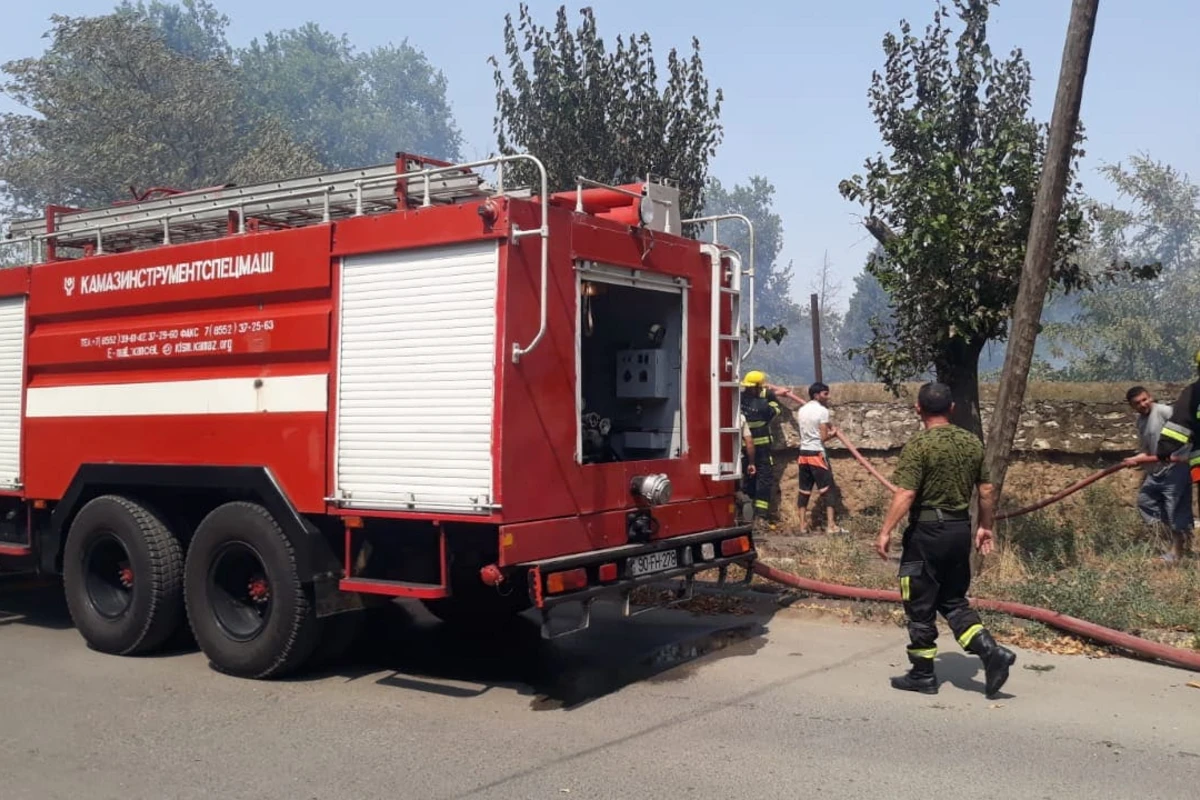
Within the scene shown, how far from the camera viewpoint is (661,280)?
22.4 ft

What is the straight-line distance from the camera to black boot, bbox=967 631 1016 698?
5.76 m

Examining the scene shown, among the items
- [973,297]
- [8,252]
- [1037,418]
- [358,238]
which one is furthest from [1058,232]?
[8,252]

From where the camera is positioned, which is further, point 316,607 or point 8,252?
point 8,252

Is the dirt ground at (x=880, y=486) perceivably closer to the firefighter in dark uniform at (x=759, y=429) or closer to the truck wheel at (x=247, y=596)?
the firefighter in dark uniform at (x=759, y=429)

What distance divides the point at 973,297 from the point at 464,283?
202 inches

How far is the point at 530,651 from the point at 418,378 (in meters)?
2.23

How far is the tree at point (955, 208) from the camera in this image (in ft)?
29.9

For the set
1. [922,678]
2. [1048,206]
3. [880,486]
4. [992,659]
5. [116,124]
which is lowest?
[922,678]

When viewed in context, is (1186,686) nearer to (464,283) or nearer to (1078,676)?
(1078,676)

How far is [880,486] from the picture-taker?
11898 millimetres

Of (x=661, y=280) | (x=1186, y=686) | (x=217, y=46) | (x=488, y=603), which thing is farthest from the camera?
(x=217, y=46)

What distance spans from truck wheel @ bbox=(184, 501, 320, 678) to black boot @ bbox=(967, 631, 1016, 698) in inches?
141

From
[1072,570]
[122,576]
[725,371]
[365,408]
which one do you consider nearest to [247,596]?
[122,576]

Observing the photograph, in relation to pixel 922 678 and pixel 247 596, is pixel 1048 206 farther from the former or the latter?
pixel 247 596
